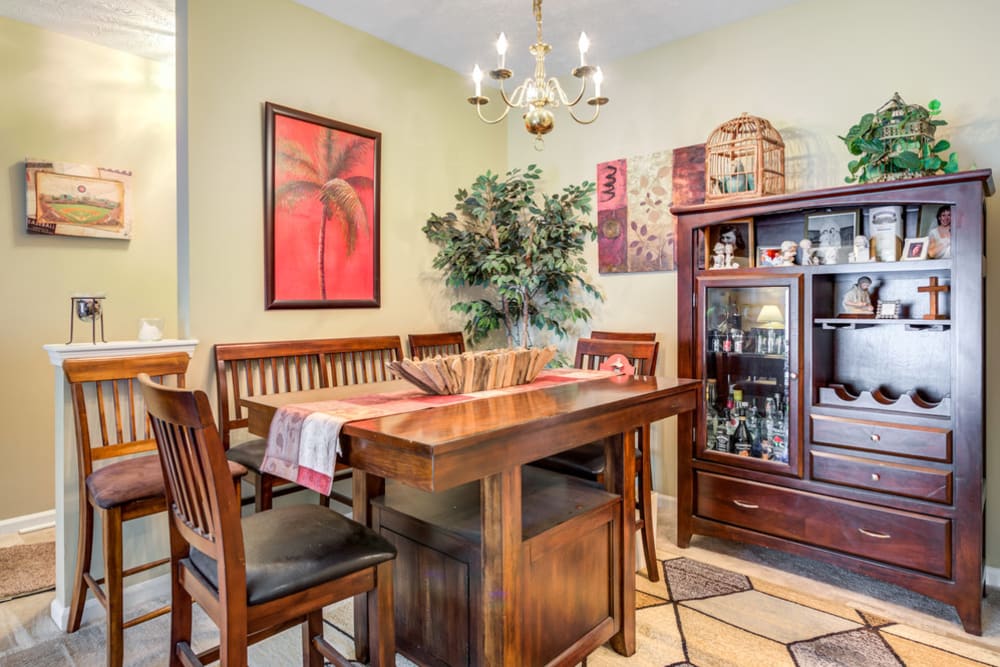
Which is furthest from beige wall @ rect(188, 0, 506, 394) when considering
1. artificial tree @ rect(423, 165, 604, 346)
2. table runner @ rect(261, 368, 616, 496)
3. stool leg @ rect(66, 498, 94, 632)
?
table runner @ rect(261, 368, 616, 496)

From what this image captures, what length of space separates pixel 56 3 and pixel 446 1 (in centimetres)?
201

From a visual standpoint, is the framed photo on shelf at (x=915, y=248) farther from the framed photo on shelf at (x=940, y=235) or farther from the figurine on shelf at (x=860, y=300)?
the figurine on shelf at (x=860, y=300)

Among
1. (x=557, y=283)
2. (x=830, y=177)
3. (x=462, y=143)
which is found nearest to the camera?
(x=830, y=177)

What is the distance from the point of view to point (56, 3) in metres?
2.93

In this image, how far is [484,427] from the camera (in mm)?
1296

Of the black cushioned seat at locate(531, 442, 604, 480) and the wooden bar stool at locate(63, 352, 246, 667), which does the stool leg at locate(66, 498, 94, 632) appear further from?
the black cushioned seat at locate(531, 442, 604, 480)

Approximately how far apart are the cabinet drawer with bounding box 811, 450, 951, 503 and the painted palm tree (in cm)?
260

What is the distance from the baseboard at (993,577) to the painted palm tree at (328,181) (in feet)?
11.3

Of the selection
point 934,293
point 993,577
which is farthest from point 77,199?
point 993,577

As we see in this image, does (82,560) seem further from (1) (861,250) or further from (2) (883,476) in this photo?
(1) (861,250)

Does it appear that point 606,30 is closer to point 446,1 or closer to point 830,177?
point 446,1

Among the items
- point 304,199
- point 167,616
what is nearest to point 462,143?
point 304,199

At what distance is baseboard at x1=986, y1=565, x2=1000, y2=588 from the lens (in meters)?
2.50

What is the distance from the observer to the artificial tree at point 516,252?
11.3 ft
